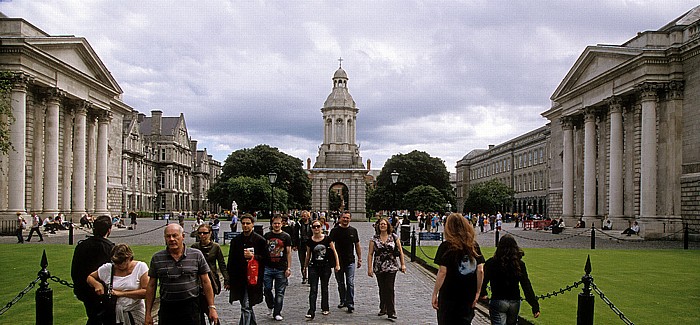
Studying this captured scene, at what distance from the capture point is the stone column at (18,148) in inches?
1316

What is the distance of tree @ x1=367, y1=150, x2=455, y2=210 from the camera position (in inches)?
3804

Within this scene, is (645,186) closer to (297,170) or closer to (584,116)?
(584,116)

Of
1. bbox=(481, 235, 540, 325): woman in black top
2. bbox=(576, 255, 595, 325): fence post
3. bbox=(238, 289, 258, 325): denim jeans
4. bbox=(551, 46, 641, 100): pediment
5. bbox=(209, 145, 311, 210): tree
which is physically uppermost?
bbox=(551, 46, 641, 100): pediment

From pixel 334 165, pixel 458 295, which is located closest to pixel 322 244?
pixel 458 295

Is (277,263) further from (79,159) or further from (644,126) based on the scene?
(79,159)

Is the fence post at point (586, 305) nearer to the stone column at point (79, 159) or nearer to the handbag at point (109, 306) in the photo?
the handbag at point (109, 306)

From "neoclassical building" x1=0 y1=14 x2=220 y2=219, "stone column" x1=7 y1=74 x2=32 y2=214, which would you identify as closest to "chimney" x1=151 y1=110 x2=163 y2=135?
"neoclassical building" x1=0 y1=14 x2=220 y2=219

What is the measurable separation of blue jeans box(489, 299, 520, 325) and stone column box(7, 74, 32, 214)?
32.1 metres

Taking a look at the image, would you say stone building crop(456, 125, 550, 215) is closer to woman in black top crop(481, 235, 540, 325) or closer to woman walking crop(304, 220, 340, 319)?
woman walking crop(304, 220, 340, 319)

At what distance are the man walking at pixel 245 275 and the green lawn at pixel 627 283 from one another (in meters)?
4.59

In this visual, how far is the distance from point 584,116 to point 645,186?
9.80 meters

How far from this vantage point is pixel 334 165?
88.8m

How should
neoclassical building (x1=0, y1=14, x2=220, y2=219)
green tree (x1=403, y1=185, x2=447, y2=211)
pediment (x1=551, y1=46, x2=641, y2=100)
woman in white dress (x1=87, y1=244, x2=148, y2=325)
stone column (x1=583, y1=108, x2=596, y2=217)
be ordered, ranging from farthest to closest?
green tree (x1=403, y1=185, x2=447, y2=211) < stone column (x1=583, y1=108, x2=596, y2=217) < pediment (x1=551, y1=46, x2=641, y2=100) < neoclassical building (x1=0, y1=14, x2=220, y2=219) < woman in white dress (x1=87, y1=244, x2=148, y2=325)

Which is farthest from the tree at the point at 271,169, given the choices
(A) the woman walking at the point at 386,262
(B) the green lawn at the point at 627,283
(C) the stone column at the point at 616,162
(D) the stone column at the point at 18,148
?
(A) the woman walking at the point at 386,262
